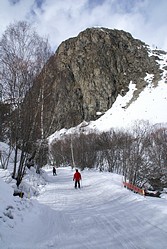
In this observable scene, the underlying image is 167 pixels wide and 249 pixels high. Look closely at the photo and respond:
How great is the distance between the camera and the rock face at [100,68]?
103062mm

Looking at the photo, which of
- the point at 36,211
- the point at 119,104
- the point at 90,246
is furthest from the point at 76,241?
the point at 119,104

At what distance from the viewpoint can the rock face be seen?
103 m

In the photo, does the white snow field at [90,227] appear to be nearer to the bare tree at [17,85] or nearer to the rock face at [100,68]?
the bare tree at [17,85]

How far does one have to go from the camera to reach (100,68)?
353 ft

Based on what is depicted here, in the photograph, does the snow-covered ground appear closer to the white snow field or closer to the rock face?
the white snow field

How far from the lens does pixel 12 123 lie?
608 inches

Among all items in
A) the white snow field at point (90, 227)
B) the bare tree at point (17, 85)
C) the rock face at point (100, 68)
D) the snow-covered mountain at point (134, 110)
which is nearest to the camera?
the white snow field at point (90, 227)

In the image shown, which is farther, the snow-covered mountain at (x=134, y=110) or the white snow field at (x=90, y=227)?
the snow-covered mountain at (x=134, y=110)

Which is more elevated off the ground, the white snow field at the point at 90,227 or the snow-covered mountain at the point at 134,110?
the snow-covered mountain at the point at 134,110

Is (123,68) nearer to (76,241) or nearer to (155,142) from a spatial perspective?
(155,142)

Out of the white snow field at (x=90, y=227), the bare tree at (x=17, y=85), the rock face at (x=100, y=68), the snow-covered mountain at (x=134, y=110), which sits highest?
the rock face at (x=100, y=68)

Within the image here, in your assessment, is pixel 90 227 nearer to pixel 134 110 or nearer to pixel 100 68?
pixel 134 110

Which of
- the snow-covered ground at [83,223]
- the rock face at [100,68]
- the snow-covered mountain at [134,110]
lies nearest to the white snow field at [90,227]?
the snow-covered ground at [83,223]

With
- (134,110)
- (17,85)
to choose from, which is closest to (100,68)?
(134,110)
